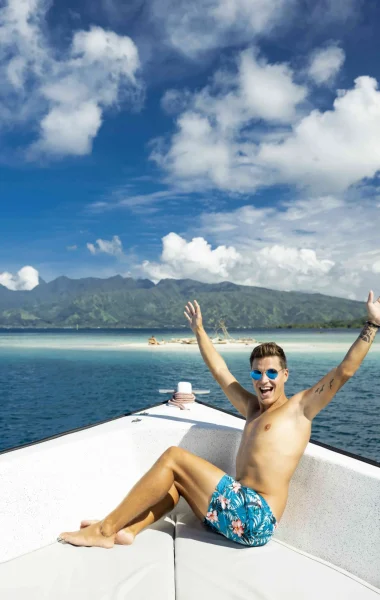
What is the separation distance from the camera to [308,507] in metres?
2.38

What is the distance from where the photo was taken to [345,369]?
7.07 feet

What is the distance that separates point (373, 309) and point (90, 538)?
6.27 ft

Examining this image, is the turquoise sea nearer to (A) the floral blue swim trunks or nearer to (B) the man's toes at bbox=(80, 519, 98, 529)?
(B) the man's toes at bbox=(80, 519, 98, 529)

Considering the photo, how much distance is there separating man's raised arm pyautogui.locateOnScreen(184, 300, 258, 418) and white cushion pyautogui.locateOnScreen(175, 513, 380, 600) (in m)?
0.76

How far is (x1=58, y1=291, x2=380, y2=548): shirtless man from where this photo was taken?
7.20 feet

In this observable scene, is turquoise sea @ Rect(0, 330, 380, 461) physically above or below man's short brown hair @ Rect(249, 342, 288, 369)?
below

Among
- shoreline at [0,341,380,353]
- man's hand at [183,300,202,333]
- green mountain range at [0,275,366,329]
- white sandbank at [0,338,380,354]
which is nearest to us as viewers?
man's hand at [183,300,202,333]

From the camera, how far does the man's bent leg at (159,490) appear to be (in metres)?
2.30

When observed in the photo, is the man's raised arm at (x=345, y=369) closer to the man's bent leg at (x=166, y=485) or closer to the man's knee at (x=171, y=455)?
the man's bent leg at (x=166, y=485)

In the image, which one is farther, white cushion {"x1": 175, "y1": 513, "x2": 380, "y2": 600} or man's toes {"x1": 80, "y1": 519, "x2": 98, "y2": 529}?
man's toes {"x1": 80, "y1": 519, "x2": 98, "y2": 529}

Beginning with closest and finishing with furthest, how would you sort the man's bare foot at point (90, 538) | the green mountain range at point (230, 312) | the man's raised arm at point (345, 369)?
the man's raised arm at point (345, 369), the man's bare foot at point (90, 538), the green mountain range at point (230, 312)

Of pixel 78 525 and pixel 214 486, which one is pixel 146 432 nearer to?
pixel 78 525

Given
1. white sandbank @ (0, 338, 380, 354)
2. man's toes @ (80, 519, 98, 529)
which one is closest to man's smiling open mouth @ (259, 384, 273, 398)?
man's toes @ (80, 519, 98, 529)

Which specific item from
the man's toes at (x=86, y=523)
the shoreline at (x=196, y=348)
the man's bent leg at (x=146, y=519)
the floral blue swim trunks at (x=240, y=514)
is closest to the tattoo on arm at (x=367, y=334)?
the floral blue swim trunks at (x=240, y=514)
